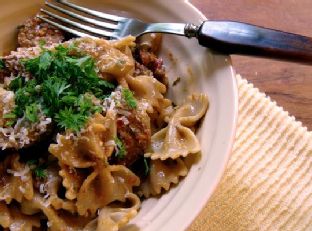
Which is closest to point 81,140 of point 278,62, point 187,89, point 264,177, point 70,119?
point 70,119

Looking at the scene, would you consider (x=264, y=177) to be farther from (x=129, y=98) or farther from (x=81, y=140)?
(x=81, y=140)

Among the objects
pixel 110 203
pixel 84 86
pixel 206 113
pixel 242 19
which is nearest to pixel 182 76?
pixel 206 113

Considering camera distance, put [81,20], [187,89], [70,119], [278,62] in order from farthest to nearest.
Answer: [278,62] < [81,20] < [187,89] < [70,119]

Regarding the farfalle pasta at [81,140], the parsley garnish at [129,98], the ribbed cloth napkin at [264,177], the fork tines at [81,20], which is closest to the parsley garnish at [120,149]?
the farfalle pasta at [81,140]

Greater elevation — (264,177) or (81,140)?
(81,140)

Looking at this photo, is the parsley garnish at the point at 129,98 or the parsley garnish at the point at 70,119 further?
the parsley garnish at the point at 129,98

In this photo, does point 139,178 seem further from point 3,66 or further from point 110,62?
point 3,66

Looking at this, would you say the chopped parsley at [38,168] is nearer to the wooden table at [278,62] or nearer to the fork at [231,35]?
the fork at [231,35]
